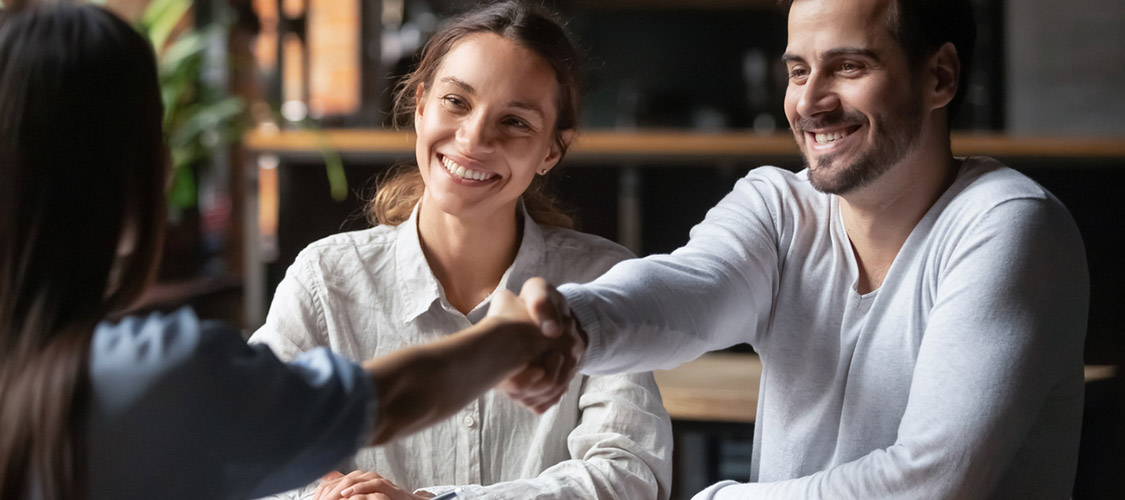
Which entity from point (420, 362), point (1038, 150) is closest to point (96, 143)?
point (420, 362)

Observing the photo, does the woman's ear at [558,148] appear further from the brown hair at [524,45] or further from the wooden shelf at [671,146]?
the wooden shelf at [671,146]

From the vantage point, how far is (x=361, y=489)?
123cm

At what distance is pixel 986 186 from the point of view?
123 centimetres

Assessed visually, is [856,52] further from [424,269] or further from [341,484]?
[341,484]

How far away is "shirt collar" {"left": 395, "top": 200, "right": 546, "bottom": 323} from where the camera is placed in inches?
56.3

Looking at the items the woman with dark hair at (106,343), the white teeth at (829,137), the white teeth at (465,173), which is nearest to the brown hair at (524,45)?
the white teeth at (465,173)

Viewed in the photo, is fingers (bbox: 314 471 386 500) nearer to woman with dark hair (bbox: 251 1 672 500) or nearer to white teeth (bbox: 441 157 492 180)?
woman with dark hair (bbox: 251 1 672 500)

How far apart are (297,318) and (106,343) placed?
0.61 m

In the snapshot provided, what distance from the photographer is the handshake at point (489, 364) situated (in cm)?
88

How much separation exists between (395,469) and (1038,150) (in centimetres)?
194

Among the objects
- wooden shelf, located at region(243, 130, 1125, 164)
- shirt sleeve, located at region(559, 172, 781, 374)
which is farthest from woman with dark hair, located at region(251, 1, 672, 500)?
wooden shelf, located at region(243, 130, 1125, 164)

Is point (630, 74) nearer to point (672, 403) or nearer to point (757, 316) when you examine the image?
point (672, 403)

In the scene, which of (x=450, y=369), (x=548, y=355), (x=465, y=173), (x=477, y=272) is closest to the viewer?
(x=450, y=369)

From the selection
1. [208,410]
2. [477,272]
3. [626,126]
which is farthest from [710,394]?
[626,126]
